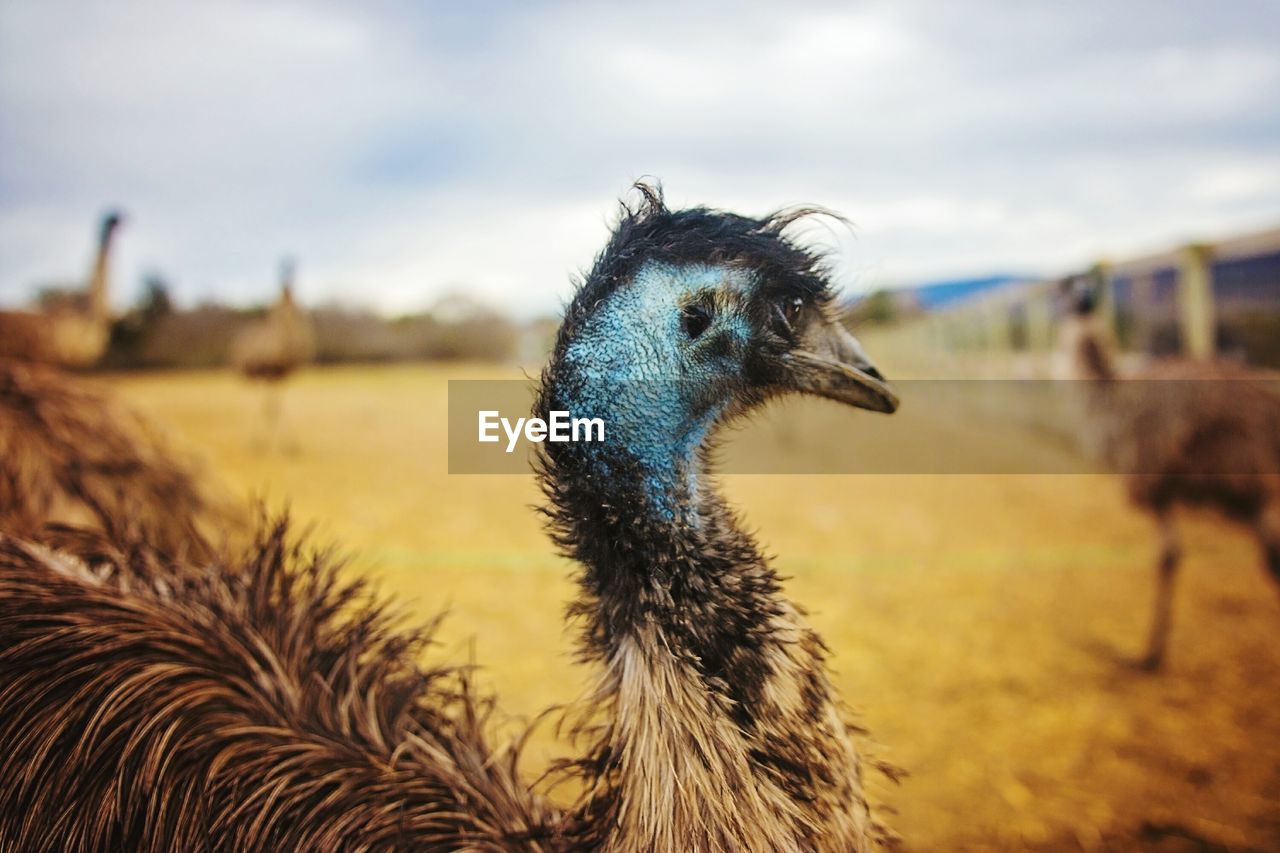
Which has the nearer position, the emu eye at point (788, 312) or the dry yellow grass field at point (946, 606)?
the emu eye at point (788, 312)

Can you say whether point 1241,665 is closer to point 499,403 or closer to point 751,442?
point 499,403

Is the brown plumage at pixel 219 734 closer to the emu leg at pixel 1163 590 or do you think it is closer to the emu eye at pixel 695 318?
the emu eye at pixel 695 318

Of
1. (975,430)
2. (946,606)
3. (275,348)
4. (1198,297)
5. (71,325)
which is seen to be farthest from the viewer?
(975,430)

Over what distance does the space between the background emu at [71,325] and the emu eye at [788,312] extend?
4795mm

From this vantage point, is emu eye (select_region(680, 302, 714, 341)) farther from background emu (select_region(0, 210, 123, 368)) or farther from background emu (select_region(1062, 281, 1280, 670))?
background emu (select_region(0, 210, 123, 368))

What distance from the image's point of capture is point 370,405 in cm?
669

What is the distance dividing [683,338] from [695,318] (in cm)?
4

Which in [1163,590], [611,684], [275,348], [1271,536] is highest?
[275,348]

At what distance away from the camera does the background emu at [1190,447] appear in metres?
3.21

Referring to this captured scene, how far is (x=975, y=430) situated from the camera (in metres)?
8.93

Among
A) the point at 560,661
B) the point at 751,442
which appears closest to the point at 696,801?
the point at 560,661

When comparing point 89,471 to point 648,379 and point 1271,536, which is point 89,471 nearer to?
point 648,379

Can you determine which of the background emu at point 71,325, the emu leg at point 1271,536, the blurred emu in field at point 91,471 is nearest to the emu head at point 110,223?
the background emu at point 71,325

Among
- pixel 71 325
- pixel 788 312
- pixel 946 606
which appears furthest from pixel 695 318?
pixel 71 325
